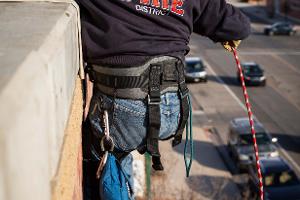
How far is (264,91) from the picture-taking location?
30.8m

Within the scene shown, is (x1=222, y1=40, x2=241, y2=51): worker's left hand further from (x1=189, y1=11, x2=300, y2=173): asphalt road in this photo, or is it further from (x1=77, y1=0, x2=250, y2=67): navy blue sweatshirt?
(x1=189, y1=11, x2=300, y2=173): asphalt road

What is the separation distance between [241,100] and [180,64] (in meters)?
26.8

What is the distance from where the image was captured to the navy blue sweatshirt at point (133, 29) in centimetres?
275

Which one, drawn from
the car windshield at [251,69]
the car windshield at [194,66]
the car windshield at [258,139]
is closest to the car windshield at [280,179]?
the car windshield at [258,139]

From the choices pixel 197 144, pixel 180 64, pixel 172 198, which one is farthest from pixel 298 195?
pixel 180 64

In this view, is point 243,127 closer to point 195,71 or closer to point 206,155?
point 206,155

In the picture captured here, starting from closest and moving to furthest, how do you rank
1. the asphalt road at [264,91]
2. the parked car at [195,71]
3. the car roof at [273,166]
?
the car roof at [273,166] < the asphalt road at [264,91] < the parked car at [195,71]

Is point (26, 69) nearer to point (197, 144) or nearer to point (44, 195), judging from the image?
point (44, 195)

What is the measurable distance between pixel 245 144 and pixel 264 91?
410 inches

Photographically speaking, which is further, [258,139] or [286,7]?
[286,7]

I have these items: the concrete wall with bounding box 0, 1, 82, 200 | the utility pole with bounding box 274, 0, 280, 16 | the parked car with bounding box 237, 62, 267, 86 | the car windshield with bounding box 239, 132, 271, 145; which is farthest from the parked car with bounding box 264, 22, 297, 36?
the concrete wall with bounding box 0, 1, 82, 200

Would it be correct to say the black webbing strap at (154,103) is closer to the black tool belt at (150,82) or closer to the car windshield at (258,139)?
the black tool belt at (150,82)

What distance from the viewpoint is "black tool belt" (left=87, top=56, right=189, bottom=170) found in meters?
2.83

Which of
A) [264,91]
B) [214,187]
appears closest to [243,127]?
[214,187]
